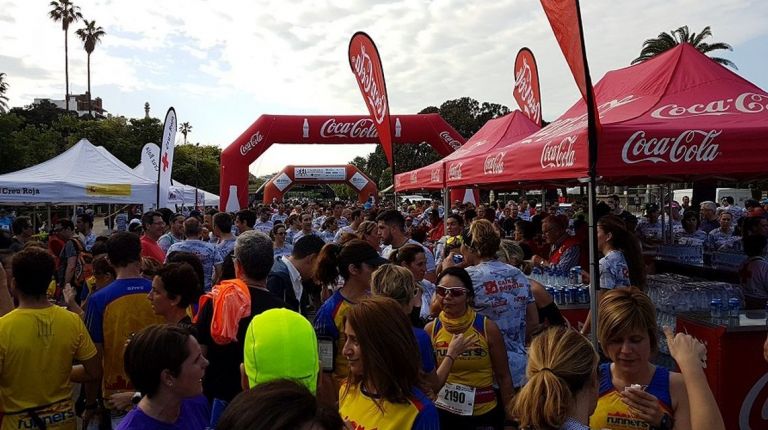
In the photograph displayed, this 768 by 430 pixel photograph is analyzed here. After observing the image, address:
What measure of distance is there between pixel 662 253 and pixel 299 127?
13206mm

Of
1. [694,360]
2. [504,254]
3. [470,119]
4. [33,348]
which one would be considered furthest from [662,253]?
[470,119]

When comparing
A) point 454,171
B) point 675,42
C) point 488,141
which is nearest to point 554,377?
point 454,171

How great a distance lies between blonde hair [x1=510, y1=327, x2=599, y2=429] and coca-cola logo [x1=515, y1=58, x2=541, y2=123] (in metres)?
10.3

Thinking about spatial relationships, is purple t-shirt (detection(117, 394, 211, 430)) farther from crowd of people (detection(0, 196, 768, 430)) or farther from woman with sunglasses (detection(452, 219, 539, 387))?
woman with sunglasses (detection(452, 219, 539, 387))

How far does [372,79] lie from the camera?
33.9 ft

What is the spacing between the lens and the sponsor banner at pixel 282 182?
110 feet

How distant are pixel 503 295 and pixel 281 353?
6.90 feet

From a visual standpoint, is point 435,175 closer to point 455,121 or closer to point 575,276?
point 575,276

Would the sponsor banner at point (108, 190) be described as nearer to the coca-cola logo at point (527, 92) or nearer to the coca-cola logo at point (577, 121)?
the coca-cola logo at point (527, 92)

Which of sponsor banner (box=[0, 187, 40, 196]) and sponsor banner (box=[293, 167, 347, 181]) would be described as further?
sponsor banner (box=[293, 167, 347, 181])

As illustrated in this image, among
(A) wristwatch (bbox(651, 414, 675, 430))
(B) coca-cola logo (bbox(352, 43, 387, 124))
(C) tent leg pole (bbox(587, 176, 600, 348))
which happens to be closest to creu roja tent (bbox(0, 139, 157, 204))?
(B) coca-cola logo (bbox(352, 43, 387, 124))

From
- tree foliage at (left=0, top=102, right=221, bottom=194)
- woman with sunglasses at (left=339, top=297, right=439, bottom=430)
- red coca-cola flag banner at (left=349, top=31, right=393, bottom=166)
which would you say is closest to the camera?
woman with sunglasses at (left=339, top=297, right=439, bottom=430)

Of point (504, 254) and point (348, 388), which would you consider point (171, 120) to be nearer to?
point (504, 254)

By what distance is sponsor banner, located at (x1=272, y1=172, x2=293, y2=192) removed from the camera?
33531mm
